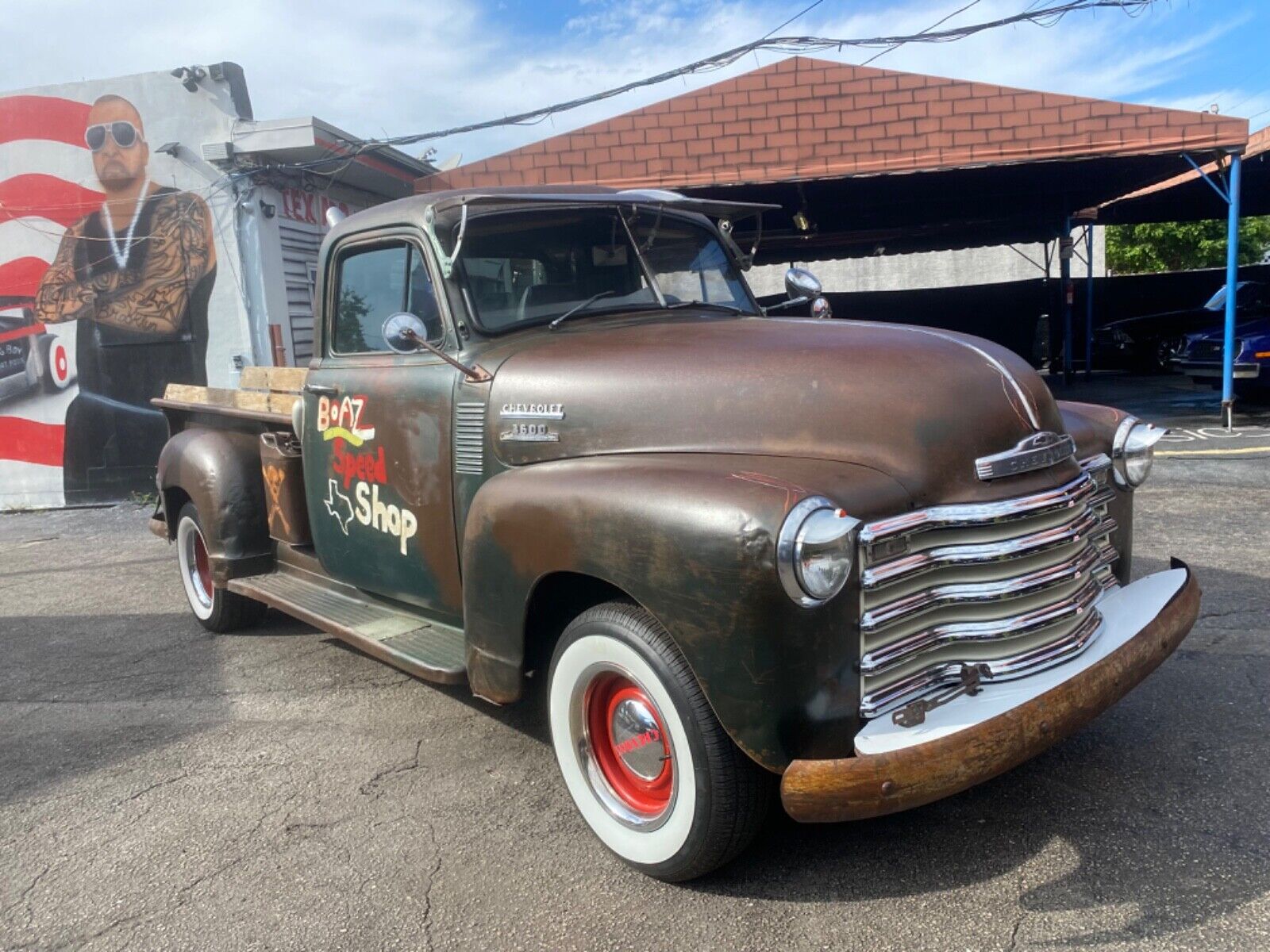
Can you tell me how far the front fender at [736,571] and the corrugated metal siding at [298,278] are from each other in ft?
29.0

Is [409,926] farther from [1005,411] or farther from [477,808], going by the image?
[1005,411]

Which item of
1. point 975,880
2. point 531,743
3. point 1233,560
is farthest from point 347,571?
point 1233,560

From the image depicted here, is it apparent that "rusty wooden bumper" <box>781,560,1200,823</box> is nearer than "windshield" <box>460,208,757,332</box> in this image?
Yes

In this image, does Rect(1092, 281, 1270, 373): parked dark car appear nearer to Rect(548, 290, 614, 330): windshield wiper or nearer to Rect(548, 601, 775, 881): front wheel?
Rect(548, 290, 614, 330): windshield wiper

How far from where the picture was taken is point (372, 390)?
13.2 feet

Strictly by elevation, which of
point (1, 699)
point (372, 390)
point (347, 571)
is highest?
point (372, 390)

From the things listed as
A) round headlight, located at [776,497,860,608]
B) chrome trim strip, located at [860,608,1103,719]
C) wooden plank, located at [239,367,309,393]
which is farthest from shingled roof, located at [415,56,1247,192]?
round headlight, located at [776,497,860,608]

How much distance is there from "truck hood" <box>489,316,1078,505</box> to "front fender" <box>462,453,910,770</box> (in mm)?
114

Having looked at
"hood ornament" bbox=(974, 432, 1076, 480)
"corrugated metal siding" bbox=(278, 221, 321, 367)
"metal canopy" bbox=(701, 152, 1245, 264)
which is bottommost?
"hood ornament" bbox=(974, 432, 1076, 480)

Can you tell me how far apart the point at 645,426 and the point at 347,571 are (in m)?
1.89

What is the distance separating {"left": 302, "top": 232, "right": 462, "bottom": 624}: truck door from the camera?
3709mm

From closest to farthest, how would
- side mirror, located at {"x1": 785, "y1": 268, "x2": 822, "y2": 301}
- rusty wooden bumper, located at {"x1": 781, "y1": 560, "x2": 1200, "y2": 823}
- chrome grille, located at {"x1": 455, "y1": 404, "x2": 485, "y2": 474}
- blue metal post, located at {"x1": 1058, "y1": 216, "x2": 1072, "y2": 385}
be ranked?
rusty wooden bumper, located at {"x1": 781, "y1": 560, "x2": 1200, "y2": 823} → chrome grille, located at {"x1": 455, "y1": 404, "x2": 485, "y2": 474} → side mirror, located at {"x1": 785, "y1": 268, "x2": 822, "y2": 301} → blue metal post, located at {"x1": 1058, "y1": 216, "x2": 1072, "y2": 385}

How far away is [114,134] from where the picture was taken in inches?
413

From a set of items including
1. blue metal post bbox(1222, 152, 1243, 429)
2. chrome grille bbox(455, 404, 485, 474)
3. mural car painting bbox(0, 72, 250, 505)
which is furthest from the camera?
mural car painting bbox(0, 72, 250, 505)
